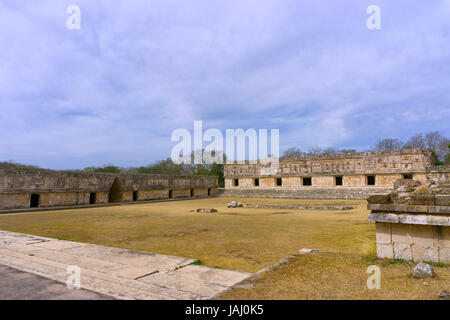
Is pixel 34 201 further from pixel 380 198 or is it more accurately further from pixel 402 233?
pixel 402 233

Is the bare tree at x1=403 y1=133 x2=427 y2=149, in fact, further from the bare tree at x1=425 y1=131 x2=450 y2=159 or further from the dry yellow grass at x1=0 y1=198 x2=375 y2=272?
the dry yellow grass at x1=0 y1=198 x2=375 y2=272

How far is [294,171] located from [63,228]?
22467 mm

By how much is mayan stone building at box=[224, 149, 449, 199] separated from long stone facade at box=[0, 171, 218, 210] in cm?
886

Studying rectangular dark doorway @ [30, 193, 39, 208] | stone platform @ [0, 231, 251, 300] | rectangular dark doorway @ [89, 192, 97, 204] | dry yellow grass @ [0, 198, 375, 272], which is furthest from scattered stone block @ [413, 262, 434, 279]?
rectangular dark doorway @ [89, 192, 97, 204]

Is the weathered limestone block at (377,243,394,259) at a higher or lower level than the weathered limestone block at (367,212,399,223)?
lower

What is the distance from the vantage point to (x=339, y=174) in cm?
2417

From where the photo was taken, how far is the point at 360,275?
340 cm

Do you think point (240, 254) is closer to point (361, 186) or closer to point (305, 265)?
point (305, 265)

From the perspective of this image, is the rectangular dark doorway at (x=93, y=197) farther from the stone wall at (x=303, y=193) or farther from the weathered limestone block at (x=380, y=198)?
the weathered limestone block at (x=380, y=198)

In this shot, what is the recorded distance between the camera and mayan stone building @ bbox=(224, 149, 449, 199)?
2125 cm

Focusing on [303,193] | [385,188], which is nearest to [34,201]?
[303,193]

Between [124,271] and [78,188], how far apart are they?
50.0 feet
